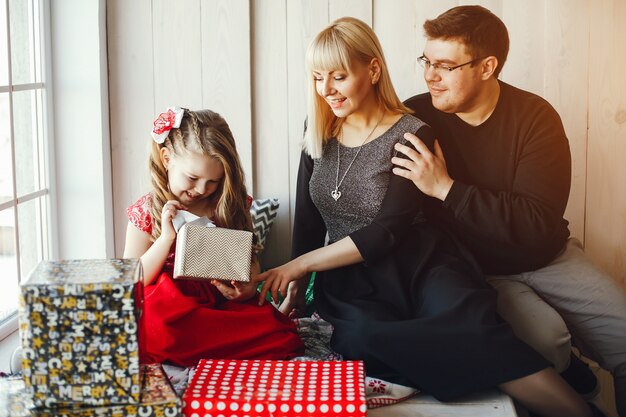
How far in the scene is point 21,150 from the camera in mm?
2592

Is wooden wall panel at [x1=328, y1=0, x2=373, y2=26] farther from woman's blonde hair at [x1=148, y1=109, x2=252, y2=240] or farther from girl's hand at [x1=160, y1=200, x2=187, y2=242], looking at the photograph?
girl's hand at [x1=160, y1=200, x2=187, y2=242]

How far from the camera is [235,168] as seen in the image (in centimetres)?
227

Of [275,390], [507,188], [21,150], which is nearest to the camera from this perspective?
[275,390]

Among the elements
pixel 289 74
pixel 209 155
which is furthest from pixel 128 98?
pixel 209 155

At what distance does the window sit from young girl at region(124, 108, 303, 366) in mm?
415

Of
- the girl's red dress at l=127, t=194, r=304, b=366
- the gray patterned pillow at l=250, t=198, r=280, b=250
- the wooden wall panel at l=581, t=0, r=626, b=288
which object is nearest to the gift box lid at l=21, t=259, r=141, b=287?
the girl's red dress at l=127, t=194, r=304, b=366

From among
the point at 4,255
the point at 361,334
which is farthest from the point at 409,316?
the point at 4,255

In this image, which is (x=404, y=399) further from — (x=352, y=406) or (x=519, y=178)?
(x=519, y=178)

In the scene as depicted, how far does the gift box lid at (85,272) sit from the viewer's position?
1.63m

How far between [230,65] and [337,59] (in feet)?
2.37

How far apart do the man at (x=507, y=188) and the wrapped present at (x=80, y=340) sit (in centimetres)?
90

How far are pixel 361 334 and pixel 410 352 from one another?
13cm

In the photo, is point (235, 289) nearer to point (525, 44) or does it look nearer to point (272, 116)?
point (272, 116)

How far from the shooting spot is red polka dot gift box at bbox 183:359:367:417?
5.69 feet
